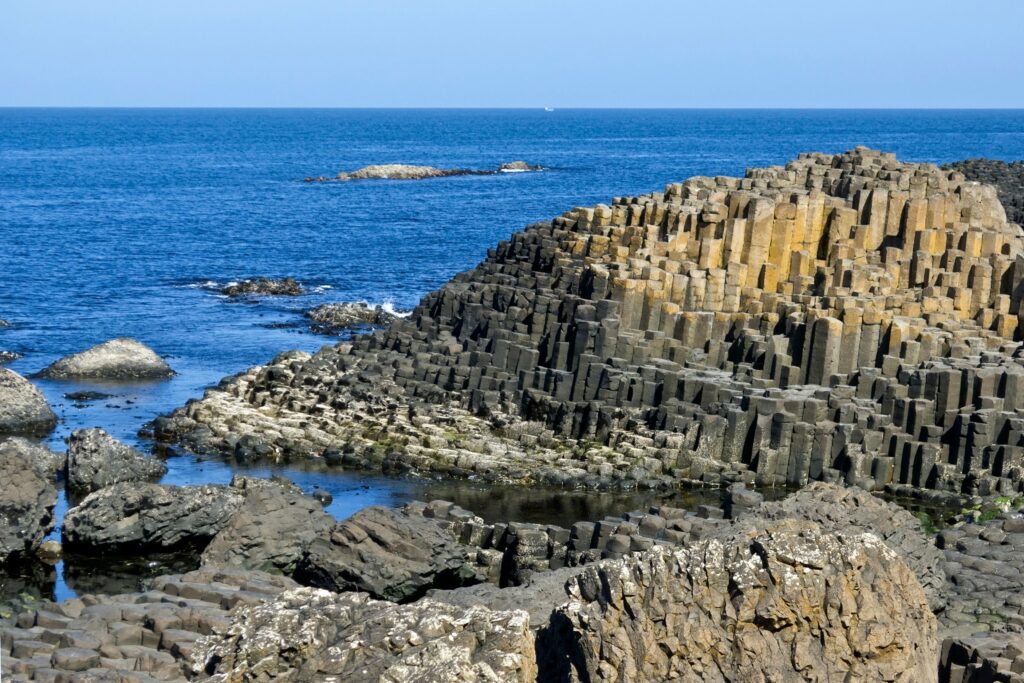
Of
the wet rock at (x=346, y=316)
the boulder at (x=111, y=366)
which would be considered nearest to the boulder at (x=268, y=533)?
the boulder at (x=111, y=366)

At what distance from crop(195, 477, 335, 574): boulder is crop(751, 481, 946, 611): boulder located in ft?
25.3

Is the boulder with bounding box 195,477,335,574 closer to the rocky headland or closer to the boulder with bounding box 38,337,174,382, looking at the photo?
the boulder with bounding box 38,337,174,382

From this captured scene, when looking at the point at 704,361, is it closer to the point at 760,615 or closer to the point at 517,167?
the point at 760,615

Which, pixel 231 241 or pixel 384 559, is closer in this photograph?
pixel 384 559

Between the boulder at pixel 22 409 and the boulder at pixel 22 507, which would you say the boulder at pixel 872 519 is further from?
the boulder at pixel 22 409

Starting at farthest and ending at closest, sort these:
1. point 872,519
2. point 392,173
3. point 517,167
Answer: point 517,167 → point 392,173 → point 872,519

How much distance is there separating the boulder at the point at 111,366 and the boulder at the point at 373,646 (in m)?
33.7

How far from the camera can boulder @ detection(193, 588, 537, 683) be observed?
40.4 feet

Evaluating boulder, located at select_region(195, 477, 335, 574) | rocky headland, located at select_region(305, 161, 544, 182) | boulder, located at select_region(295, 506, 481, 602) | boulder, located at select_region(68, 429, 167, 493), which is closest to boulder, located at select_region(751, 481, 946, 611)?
boulder, located at select_region(295, 506, 481, 602)

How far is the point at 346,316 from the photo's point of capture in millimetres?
57312

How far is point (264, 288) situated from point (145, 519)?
3752 centimetres

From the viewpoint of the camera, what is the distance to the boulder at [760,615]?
13719mm

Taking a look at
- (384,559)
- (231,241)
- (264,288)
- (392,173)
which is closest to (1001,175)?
(231,241)

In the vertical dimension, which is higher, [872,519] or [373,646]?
[373,646]
